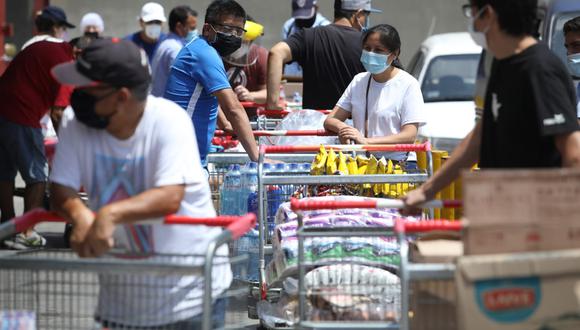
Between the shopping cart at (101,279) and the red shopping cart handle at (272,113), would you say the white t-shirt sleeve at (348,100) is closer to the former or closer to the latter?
the red shopping cart handle at (272,113)

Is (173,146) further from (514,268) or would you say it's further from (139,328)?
(514,268)

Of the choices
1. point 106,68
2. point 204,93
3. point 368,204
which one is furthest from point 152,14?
point 106,68

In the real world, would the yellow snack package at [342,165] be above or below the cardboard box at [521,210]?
above

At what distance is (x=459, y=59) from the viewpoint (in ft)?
43.9

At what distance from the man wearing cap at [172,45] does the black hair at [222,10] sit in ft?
6.73

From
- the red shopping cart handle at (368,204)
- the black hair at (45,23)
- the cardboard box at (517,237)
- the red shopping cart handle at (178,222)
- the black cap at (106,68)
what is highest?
the black hair at (45,23)

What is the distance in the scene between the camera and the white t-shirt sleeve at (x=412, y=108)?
7.68 meters

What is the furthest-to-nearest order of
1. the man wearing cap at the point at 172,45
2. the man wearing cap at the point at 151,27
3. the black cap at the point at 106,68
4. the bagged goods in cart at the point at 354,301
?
the man wearing cap at the point at 151,27 < the man wearing cap at the point at 172,45 < the bagged goods in cart at the point at 354,301 < the black cap at the point at 106,68

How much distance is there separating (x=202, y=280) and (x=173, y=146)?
1.71ft

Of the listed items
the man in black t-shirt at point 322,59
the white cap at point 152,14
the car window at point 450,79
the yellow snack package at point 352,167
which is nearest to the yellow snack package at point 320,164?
the yellow snack package at point 352,167

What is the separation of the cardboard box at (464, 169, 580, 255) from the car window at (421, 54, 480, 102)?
9002 mm

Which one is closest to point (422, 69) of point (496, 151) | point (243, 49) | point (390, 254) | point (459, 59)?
point (459, 59)

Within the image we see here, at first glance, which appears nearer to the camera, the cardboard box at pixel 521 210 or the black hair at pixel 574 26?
the cardboard box at pixel 521 210

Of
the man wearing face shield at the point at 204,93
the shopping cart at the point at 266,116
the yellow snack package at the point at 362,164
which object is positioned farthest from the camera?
the shopping cart at the point at 266,116
